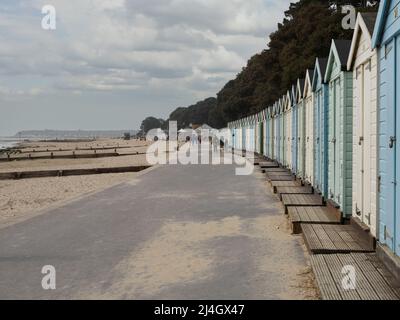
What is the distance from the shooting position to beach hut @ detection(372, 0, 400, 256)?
5168mm

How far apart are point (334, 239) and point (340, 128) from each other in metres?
2.46

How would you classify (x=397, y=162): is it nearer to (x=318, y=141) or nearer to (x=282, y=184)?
(x=318, y=141)

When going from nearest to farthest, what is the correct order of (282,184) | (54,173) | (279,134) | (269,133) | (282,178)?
1. (282,184)
2. (282,178)
3. (279,134)
4. (54,173)
5. (269,133)

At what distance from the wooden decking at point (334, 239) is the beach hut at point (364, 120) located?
0.72 feet

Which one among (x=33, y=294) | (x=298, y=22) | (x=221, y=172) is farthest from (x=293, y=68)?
(x=33, y=294)

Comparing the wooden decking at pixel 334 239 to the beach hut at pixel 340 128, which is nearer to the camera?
the wooden decking at pixel 334 239

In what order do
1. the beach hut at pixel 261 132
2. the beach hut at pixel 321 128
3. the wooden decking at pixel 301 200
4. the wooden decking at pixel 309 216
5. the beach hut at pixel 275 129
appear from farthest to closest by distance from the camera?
the beach hut at pixel 261 132
the beach hut at pixel 275 129
the beach hut at pixel 321 128
the wooden decking at pixel 301 200
the wooden decking at pixel 309 216

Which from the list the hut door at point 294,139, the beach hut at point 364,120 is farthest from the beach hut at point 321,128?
the hut door at point 294,139

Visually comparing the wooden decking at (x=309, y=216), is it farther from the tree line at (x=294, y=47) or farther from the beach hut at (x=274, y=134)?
the tree line at (x=294, y=47)

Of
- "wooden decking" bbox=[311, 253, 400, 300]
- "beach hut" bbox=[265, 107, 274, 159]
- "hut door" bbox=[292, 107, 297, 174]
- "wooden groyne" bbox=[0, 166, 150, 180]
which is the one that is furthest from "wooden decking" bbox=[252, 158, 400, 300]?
"wooden groyne" bbox=[0, 166, 150, 180]

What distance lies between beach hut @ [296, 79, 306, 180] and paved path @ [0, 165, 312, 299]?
1.81m

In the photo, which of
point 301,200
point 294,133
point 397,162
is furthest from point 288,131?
point 397,162

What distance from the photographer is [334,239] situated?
6.70 metres

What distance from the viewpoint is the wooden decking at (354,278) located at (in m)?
4.52
